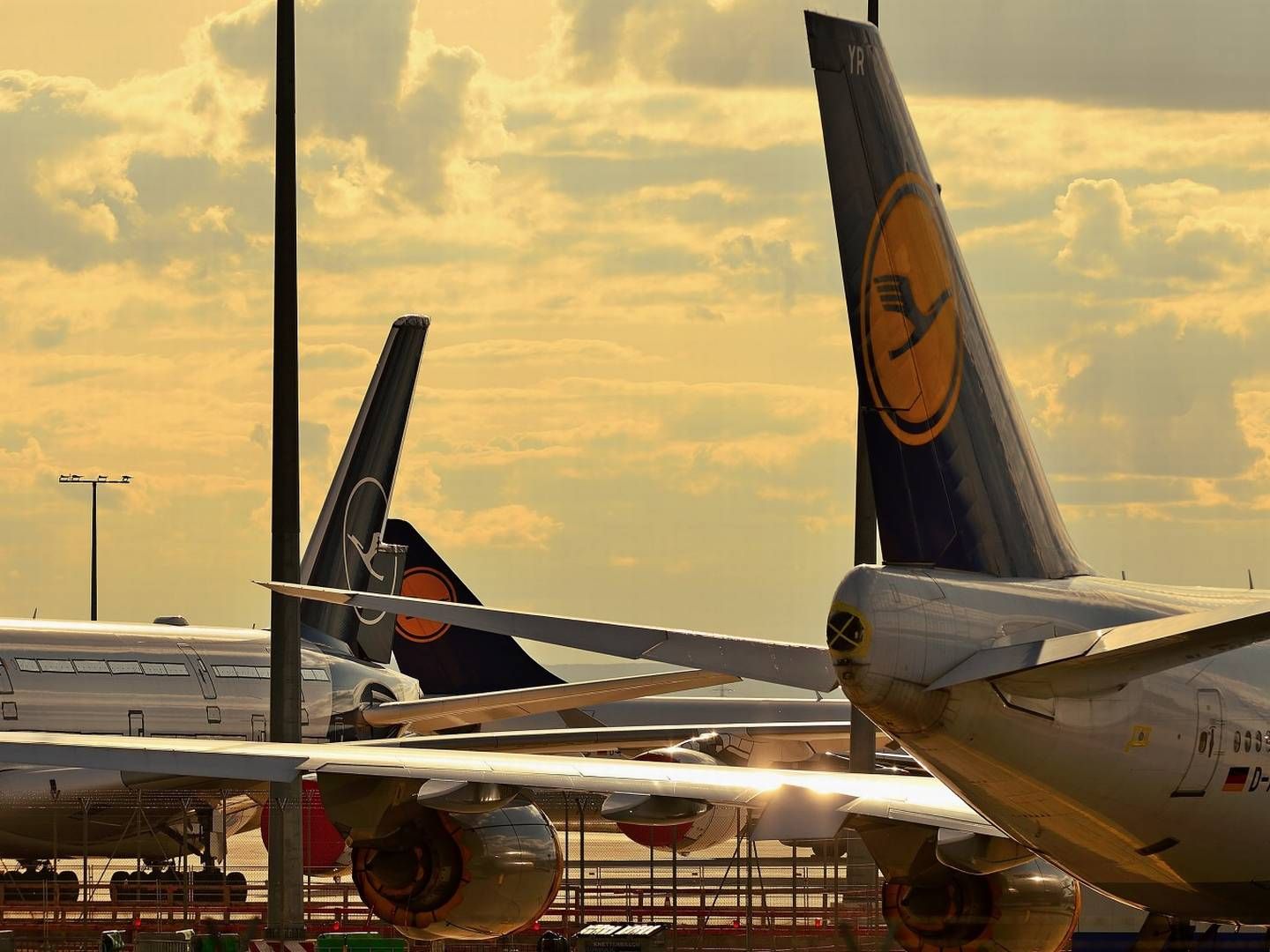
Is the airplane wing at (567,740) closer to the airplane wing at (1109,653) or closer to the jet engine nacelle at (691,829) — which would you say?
the jet engine nacelle at (691,829)

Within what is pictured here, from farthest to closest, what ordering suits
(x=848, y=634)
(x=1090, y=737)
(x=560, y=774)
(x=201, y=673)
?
(x=201, y=673) < (x=560, y=774) < (x=1090, y=737) < (x=848, y=634)

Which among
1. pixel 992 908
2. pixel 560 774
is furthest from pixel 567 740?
pixel 992 908

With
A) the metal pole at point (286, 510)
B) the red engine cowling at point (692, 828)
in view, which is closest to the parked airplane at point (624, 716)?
the red engine cowling at point (692, 828)

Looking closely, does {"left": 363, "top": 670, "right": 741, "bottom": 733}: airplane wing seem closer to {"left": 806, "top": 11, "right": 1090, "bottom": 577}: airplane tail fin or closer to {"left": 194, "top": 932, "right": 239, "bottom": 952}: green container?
{"left": 194, "top": 932, "right": 239, "bottom": 952}: green container

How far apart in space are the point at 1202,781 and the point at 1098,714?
1.24 m

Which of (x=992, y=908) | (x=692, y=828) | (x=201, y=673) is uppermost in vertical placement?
(x=201, y=673)

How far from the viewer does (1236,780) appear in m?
13.5

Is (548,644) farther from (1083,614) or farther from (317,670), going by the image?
(317,670)

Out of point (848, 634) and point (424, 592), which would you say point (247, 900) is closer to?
point (424, 592)

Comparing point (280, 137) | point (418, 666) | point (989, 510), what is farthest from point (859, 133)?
point (418, 666)

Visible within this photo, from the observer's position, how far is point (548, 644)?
12156 mm

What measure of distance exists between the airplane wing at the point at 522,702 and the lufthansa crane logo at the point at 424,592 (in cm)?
1346

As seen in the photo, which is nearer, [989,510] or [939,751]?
[939,751]

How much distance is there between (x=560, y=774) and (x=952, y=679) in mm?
4604
